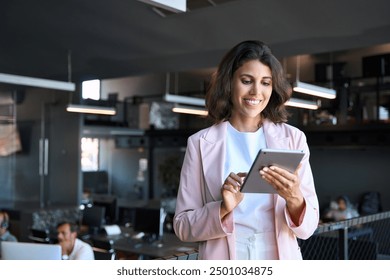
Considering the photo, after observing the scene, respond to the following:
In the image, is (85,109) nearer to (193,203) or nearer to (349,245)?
(349,245)

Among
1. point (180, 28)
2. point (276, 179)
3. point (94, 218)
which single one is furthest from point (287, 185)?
point (94, 218)

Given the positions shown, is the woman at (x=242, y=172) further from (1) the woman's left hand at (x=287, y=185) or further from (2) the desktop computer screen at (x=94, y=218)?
(2) the desktop computer screen at (x=94, y=218)

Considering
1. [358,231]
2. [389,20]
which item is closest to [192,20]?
[389,20]

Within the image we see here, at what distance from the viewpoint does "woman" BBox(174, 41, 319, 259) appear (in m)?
1.24

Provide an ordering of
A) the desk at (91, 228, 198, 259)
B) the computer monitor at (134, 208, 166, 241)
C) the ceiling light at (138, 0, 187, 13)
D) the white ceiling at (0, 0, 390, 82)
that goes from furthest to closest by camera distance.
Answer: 1. the computer monitor at (134, 208, 166, 241)
2. the desk at (91, 228, 198, 259)
3. the white ceiling at (0, 0, 390, 82)
4. the ceiling light at (138, 0, 187, 13)

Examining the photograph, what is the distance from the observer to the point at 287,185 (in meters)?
1.14

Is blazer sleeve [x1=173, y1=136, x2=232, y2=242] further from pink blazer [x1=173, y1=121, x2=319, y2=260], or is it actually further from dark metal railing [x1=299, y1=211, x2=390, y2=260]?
dark metal railing [x1=299, y1=211, x2=390, y2=260]

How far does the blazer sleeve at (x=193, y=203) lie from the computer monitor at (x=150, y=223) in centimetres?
555

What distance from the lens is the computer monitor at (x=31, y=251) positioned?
373cm

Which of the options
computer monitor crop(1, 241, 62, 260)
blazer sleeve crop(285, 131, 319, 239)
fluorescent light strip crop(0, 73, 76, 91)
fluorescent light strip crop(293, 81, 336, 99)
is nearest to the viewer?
blazer sleeve crop(285, 131, 319, 239)

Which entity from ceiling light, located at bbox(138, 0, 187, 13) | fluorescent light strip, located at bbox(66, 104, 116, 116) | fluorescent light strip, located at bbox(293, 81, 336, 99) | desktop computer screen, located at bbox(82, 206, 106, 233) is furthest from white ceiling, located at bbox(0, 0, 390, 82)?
desktop computer screen, located at bbox(82, 206, 106, 233)

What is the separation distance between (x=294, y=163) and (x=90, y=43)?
5.89m

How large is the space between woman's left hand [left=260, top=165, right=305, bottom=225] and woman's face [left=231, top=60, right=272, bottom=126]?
210 mm

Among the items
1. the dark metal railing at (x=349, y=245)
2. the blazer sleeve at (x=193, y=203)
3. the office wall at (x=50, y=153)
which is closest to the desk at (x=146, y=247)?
the dark metal railing at (x=349, y=245)
